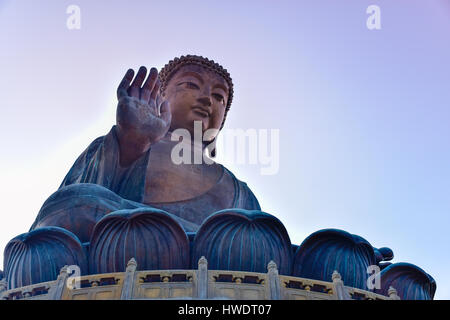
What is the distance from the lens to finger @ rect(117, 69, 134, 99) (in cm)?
878

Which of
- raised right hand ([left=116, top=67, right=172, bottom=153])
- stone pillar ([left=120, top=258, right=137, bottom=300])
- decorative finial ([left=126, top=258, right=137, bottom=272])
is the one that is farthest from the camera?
raised right hand ([left=116, top=67, right=172, bottom=153])

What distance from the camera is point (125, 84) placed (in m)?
8.95

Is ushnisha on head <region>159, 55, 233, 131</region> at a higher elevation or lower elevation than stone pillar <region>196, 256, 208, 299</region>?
higher

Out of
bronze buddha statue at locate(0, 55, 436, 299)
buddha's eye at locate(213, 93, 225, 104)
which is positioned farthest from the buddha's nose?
bronze buddha statue at locate(0, 55, 436, 299)

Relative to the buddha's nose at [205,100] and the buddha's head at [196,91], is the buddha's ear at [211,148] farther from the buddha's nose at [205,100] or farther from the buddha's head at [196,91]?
the buddha's nose at [205,100]

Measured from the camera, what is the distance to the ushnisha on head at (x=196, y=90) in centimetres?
1112

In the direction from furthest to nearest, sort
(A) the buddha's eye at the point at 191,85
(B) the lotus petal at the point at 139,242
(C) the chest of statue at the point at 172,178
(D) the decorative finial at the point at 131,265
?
(A) the buddha's eye at the point at 191,85
(C) the chest of statue at the point at 172,178
(B) the lotus petal at the point at 139,242
(D) the decorative finial at the point at 131,265

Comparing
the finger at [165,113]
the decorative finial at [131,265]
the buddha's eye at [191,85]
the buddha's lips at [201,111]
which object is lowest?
the decorative finial at [131,265]

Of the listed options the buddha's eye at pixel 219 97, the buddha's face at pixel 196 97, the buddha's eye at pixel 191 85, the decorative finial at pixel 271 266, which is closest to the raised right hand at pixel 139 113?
the buddha's face at pixel 196 97

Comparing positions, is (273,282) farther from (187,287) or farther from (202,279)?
(187,287)

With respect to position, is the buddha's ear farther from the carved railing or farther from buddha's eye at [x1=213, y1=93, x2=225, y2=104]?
the carved railing

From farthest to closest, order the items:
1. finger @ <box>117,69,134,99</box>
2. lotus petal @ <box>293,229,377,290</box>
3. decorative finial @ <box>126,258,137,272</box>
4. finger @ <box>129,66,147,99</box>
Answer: finger @ <box>129,66,147,99</box>, finger @ <box>117,69,134,99</box>, lotus petal @ <box>293,229,377,290</box>, decorative finial @ <box>126,258,137,272</box>

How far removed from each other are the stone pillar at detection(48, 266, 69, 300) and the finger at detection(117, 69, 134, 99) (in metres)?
3.27
